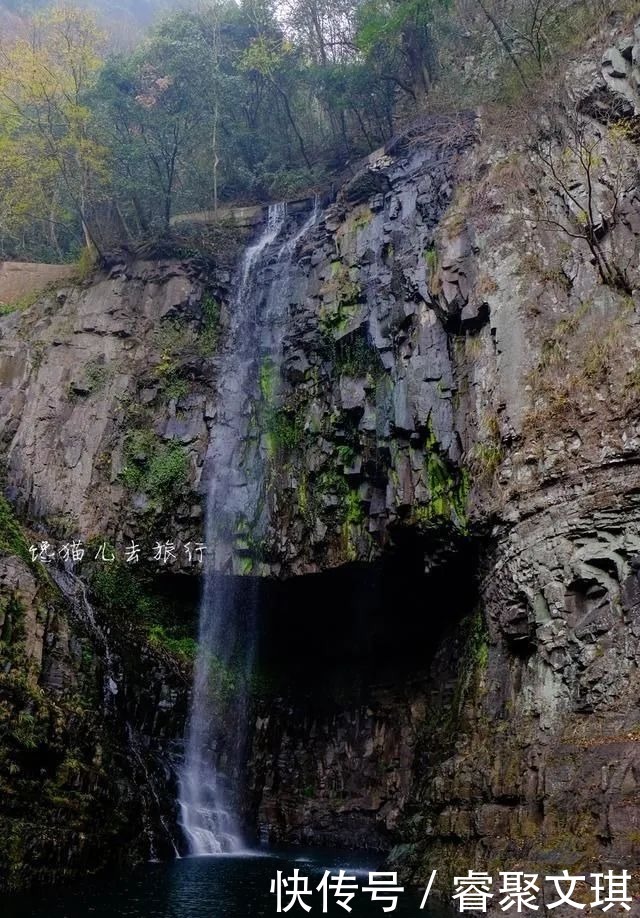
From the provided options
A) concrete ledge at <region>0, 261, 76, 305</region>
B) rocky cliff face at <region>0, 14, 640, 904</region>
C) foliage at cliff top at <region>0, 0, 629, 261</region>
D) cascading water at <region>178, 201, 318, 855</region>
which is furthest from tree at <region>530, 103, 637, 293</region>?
concrete ledge at <region>0, 261, 76, 305</region>

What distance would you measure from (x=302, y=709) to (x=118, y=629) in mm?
5038

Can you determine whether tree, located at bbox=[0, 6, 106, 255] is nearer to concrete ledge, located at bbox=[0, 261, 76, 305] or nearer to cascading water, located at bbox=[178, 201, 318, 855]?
concrete ledge, located at bbox=[0, 261, 76, 305]

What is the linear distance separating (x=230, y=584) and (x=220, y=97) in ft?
56.3

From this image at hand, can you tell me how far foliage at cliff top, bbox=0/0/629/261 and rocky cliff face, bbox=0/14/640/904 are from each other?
373 cm

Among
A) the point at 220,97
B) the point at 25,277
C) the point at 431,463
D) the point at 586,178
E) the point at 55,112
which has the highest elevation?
the point at 220,97

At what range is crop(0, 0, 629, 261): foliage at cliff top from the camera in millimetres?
23375

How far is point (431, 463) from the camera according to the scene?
621 inches

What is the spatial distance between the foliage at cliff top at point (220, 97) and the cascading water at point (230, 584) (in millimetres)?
5354

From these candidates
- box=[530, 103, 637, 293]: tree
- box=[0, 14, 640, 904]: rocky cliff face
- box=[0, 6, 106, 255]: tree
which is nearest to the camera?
box=[0, 14, 640, 904]: rocky cliff face

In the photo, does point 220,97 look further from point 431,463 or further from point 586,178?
point 431,463

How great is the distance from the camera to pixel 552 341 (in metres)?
14.4

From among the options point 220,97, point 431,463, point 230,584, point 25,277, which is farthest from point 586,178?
point 25,277

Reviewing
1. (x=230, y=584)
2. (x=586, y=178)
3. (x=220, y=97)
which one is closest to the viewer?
(x=586, y=178)

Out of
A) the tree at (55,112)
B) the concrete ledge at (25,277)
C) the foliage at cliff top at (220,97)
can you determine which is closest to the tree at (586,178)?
the foliage at cliff top at (220,97)
